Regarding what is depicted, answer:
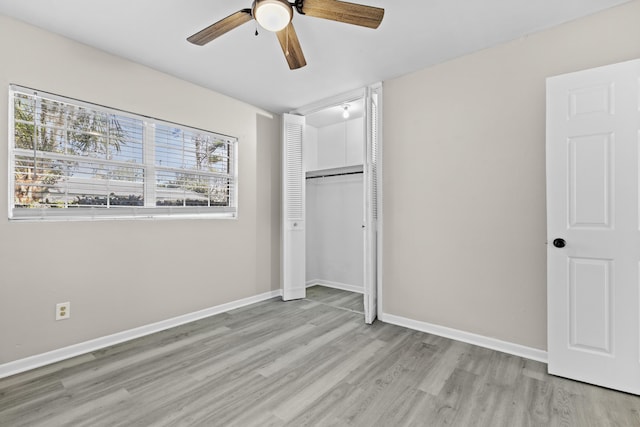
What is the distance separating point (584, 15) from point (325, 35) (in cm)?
187

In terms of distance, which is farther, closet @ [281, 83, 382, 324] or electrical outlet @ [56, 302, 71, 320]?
closet @ [281, 83, 382, 324]

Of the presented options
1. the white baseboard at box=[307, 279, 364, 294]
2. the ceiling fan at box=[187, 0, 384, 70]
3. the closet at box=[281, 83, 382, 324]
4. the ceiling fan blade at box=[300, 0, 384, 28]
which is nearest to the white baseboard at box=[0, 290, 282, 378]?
the closet at box=[281, 83, 382, 324]

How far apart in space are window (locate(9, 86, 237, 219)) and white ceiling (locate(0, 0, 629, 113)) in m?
0.56

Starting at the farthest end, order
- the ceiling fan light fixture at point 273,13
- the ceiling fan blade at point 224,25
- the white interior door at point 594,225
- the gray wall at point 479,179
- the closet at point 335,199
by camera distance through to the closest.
A: the closet at point 335,199, the gray wall at point 479,179, the white interior door at point 594,225, the ceiling fan blade at point 224,25, the ceiling fan light fixture at point 273,13

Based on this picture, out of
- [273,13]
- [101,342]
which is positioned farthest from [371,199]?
[101,342]

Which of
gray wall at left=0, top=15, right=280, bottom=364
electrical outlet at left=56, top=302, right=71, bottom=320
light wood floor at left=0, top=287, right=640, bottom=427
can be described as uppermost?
gray wall at left=0, top=15, right=280, bottom=364

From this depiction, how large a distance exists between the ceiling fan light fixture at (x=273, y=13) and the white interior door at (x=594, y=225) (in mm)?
1892

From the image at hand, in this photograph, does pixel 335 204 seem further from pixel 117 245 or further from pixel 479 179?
pixel 117 245

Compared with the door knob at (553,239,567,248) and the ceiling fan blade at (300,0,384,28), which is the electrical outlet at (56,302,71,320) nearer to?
the ceiling fan blade at (300,0,384,28)

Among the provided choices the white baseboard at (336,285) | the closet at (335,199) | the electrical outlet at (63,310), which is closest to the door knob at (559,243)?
the closet at (335,199)

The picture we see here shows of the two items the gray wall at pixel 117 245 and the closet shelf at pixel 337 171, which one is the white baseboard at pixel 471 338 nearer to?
the gray wall at pixel 117 245

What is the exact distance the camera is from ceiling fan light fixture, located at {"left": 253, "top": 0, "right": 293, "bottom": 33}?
5.31 ft

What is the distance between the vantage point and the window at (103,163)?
2.29 m

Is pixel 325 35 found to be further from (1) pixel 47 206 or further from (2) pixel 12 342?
(2) pixel 12 342
